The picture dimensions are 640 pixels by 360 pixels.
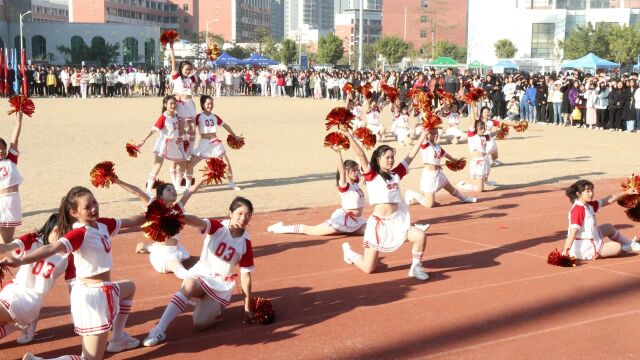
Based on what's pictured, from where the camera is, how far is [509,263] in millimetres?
8625

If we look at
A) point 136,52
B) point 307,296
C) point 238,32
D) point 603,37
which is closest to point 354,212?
point 307,296

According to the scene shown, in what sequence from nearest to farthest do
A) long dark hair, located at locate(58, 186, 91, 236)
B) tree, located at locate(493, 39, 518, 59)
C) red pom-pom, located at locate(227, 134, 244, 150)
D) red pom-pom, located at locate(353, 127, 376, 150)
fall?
long dark hair, located at locate(58, 186, 91, 236), red pom-pom, located at locate(353, 127, 376, 150), red pom-pom, located at locate(227, 134, 244, 150), tree, located at locate(493, 39, 518, 59)

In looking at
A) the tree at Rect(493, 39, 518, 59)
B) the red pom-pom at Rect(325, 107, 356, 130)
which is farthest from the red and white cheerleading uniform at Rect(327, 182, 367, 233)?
the tree at Rect(493, 39, 518, 59)

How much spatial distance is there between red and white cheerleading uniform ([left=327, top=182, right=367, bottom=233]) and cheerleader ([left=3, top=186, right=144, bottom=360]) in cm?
455

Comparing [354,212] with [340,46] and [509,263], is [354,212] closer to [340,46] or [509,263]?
[509,263]

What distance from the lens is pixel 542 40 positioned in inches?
2992

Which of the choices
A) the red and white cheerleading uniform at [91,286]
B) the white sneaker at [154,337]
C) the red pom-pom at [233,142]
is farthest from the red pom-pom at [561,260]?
the red pom-pom at [233,142]

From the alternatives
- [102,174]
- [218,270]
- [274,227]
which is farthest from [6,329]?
[274,227]

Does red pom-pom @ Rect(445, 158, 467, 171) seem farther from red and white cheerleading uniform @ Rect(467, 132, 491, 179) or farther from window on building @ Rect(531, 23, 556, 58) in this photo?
window on building @ Rect(531, 23, 556, 58)

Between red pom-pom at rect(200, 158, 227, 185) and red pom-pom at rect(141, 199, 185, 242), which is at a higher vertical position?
red pom-pom at rect(200, 158, 227, 185)

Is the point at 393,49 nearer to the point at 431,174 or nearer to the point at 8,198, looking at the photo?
the point at 431,174

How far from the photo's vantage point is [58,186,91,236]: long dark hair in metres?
5.37

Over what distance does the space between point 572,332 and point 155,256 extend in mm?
4368

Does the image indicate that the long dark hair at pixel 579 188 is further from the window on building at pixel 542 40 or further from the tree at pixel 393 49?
the tree at pixel 393 49
